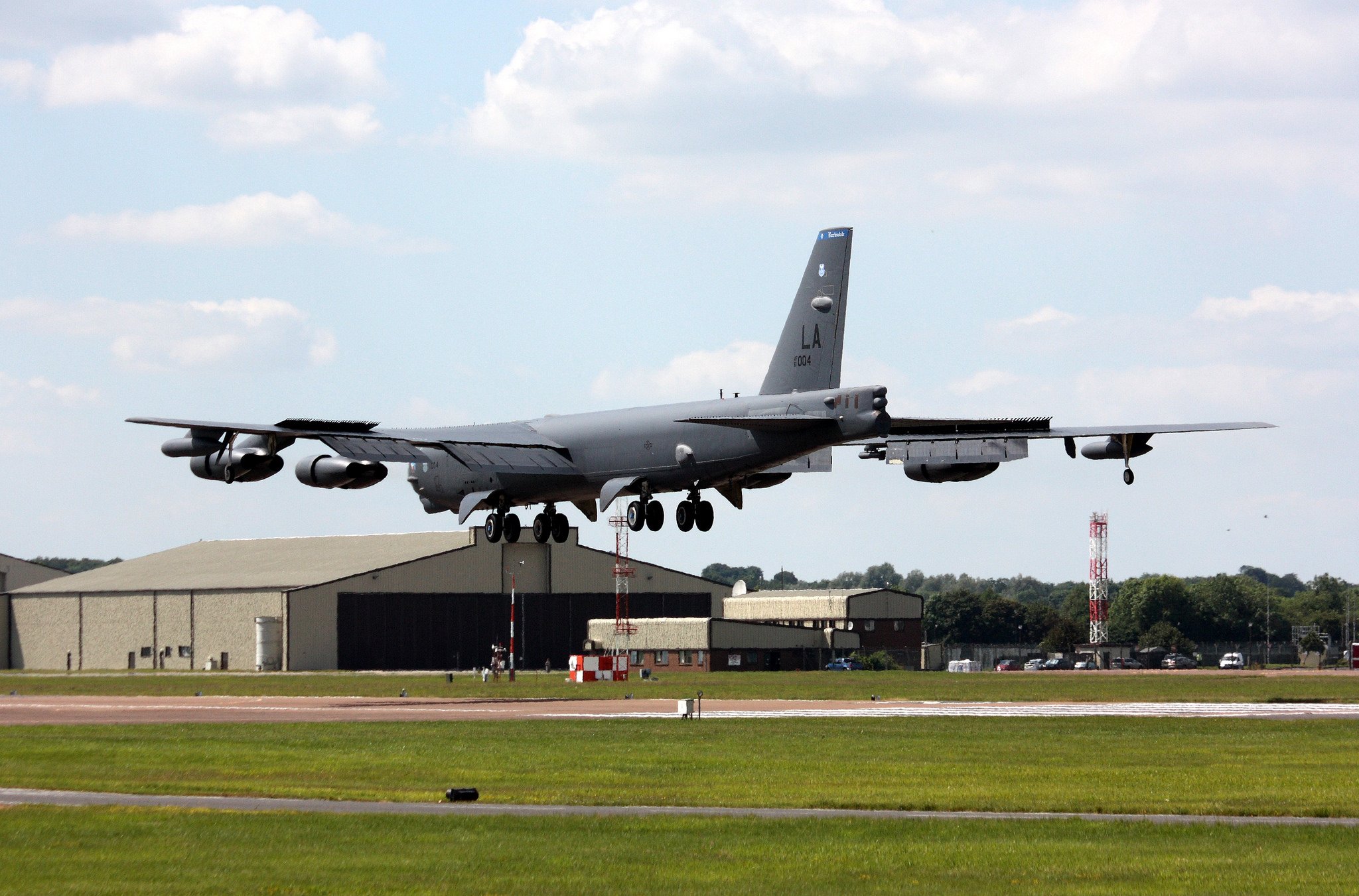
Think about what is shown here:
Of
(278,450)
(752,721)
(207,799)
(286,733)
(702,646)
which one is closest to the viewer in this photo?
(207,799)

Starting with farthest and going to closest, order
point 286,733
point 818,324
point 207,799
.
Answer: point 286,733, point 818,324, point 207,799

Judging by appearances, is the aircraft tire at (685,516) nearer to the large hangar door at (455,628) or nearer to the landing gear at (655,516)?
the landing gear at (655,516)

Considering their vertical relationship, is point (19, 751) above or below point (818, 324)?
below

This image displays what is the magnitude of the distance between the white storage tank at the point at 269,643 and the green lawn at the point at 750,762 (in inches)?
3132

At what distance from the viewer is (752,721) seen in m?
78.2

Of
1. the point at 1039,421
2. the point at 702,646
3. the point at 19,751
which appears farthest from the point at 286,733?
the point at 702,646

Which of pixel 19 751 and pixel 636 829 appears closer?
pixel 636 829

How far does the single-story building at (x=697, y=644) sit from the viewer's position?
521 feet

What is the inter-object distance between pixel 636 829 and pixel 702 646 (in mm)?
119045

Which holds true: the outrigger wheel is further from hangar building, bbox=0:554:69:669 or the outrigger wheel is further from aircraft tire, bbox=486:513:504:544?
hangar building, bbox=0:554:69:669

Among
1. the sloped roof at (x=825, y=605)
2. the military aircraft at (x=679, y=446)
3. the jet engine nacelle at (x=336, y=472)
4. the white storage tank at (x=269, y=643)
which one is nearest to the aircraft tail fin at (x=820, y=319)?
the military aircraft at (x=679, y=446)

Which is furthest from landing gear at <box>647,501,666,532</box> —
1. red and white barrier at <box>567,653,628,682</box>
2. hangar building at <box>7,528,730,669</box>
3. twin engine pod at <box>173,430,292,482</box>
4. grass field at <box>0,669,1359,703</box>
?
hangar building at <box>7,528,730,669</box>

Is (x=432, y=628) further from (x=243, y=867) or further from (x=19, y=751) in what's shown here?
(x=243, y=867)

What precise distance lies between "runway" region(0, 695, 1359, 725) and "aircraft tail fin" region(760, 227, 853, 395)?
2880cm
